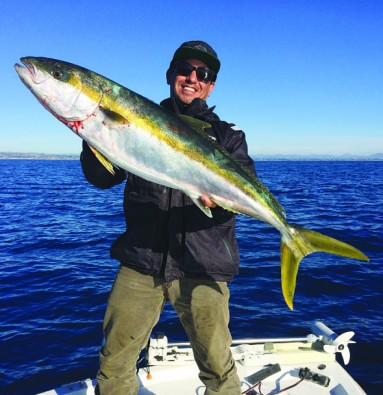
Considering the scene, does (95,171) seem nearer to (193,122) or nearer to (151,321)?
(193,122)

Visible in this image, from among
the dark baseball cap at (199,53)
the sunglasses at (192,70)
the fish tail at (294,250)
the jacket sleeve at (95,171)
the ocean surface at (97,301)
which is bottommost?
the ocean surface at (97,301)

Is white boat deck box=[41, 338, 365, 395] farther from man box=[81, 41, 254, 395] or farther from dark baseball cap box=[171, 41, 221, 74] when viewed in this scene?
dark baseball cap box=[171, 41, 221, 74]

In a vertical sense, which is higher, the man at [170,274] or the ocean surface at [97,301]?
the man at [170,274]

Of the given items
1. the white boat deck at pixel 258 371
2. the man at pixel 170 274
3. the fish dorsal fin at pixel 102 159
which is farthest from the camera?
the white boat deck at pixel 258 371

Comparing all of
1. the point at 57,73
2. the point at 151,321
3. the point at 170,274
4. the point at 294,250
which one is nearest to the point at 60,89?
the point at 57,73

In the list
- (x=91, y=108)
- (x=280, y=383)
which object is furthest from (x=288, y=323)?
(x=91, y=108)

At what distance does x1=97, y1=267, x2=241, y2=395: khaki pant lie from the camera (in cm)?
427

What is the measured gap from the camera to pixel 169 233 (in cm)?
428

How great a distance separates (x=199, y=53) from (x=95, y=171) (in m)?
1.99

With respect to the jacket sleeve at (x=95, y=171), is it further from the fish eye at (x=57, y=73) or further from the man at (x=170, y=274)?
the fish eye at (x=57, y=73)

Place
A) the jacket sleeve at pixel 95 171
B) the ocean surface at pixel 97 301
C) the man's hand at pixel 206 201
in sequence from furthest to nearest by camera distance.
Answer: the ocean surface at pixel 97 301, the jacket sleeve at pixel 95 171, the man's hand at pixel 206 201

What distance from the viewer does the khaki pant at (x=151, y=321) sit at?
4270 millimetres

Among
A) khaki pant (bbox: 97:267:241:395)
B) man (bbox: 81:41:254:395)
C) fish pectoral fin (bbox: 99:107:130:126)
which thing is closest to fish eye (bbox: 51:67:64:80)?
fish pectoral fin (bbox: 99:107:130:126)

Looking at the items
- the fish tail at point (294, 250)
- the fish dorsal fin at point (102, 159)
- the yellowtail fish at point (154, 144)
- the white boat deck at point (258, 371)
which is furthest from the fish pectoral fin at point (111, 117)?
the white boat deck at point (258, 371)
